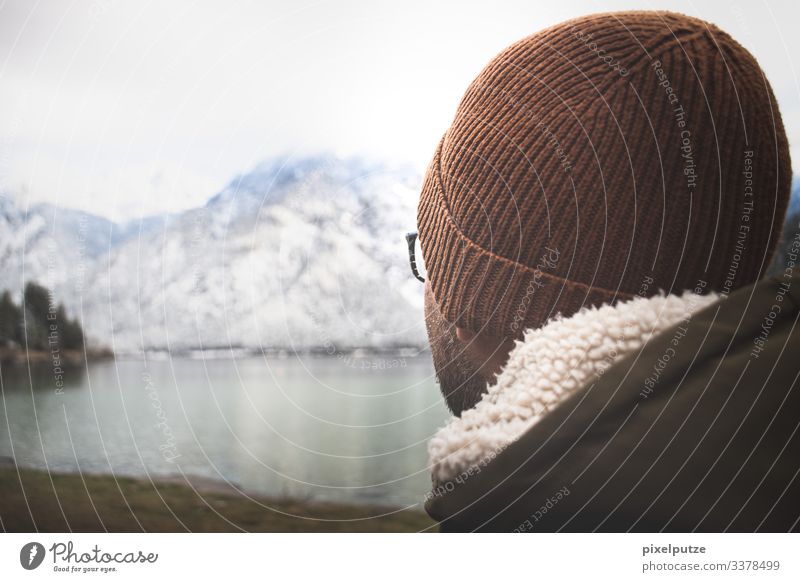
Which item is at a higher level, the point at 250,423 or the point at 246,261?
the point at 246,261

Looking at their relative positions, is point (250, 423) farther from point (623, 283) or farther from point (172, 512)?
point (623, 283)

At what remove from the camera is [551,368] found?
0.49 m

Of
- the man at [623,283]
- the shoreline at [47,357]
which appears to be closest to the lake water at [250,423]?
the shoreline at [47,357]

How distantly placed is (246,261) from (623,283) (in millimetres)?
498

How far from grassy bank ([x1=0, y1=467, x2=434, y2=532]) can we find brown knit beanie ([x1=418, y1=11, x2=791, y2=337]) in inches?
16.1

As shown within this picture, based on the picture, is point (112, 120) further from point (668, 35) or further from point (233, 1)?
point (668, 35)

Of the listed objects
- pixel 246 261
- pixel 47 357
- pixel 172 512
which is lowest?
pixel 172 512

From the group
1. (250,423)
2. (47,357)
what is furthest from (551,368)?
(47,357)

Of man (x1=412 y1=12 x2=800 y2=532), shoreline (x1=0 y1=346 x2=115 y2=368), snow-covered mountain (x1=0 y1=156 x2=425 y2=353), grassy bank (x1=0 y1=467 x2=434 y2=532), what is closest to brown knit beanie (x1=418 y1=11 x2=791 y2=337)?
man (x1=412 y1=12 x2=800 y2=532)

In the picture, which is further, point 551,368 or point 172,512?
point 172,512

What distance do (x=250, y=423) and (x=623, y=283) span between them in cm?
51

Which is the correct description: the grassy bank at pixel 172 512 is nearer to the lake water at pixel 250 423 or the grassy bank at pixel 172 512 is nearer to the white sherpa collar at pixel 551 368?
the lake water at pixel 250 423
